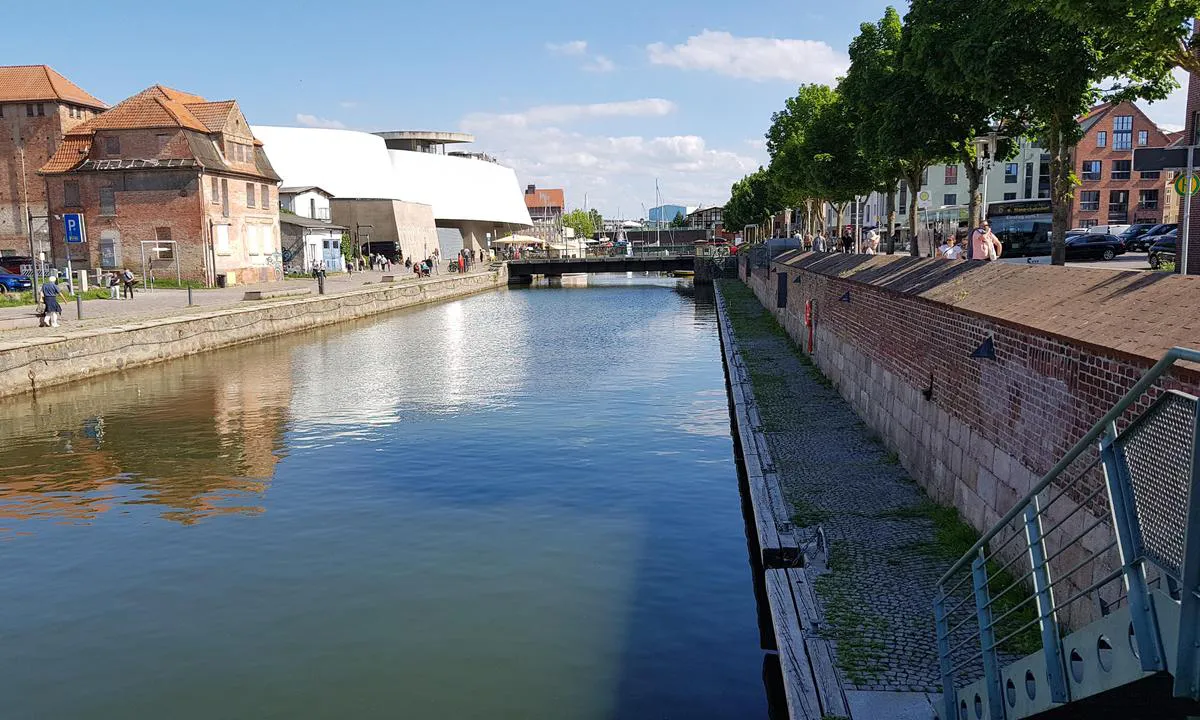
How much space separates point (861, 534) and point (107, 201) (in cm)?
4955

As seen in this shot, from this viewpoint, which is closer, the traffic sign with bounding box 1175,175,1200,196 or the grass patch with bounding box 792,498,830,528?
the grass patch with bounding box 792,498,830,528

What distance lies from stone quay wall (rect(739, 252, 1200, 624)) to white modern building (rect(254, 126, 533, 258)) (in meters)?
72.8

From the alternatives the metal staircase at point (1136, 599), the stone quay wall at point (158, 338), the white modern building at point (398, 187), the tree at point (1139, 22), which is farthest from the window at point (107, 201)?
the metal staircase at point (1136, 599)

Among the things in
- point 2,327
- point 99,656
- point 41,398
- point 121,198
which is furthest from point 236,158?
point 99,656

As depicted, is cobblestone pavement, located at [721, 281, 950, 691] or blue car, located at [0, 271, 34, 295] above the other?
blue car, located at [0, 271, 34, 295]

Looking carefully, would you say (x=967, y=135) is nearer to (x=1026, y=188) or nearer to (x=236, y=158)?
(x=236, y=158)

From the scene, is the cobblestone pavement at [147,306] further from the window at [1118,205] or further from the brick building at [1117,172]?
the window at [1118,205]

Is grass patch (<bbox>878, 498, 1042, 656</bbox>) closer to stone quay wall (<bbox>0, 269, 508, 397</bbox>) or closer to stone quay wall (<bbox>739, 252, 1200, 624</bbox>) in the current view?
stone quay wall (<bbox>739, 252, 1200, 624</bbox>)

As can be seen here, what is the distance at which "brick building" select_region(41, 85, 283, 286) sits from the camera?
48.1 metres

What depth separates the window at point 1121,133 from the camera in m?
70.5

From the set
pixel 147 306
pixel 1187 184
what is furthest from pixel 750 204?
pixel 1187 184

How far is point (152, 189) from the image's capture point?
48.3 meters

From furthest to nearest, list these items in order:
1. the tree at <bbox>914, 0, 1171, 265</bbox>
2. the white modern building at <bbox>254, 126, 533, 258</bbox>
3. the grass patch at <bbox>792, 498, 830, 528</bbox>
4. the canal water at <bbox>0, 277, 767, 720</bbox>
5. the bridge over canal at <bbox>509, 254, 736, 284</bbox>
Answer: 1. the white modern building at <bbox>254, 126, 533, 258</bbox>
2. the bridge over canal at <bbox>509, 254, 736, 284</bbox>
3. the tree at <bbox>914, 0, 1171, 265</bbox>
4. the grass patch at <bbox>792, 498, 830, 528</bbox>
5. the canal water at <bbox>0, 277, 767, 720</bbox>

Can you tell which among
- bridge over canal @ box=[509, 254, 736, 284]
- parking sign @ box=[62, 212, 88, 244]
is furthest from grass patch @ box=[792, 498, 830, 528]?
bridge over canal @ box=[509, 254, 736, 284]
